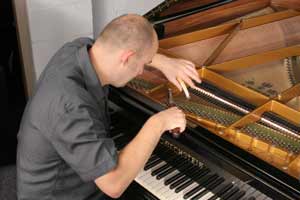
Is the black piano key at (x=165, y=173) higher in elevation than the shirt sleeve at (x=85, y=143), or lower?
lower

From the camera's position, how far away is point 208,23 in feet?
8.47

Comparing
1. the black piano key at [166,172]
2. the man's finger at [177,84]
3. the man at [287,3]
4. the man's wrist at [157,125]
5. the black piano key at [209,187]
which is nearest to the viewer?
the man's wrist at [157,125]

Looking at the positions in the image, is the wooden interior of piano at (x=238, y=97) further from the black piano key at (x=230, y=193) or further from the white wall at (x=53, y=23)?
the white wall at (x=53, y=23)

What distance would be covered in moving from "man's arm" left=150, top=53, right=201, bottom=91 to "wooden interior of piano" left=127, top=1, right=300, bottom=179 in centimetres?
6

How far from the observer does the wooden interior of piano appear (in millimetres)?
1646

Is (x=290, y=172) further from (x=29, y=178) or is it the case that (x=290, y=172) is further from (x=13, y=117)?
(x=13, y=117)

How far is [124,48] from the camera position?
1621 millimetres

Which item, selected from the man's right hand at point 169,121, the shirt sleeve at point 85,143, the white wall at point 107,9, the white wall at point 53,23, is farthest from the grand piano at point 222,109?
the white wall at point 107,9

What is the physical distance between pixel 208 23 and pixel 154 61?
0.67 m

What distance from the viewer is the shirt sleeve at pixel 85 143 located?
153cm

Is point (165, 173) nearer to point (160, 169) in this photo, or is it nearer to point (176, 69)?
point (160, 169)

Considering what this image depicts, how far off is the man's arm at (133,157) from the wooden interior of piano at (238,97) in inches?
8.5

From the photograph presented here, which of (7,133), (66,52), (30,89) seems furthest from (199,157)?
(30,89)

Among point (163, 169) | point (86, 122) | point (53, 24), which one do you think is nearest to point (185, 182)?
point (163, 169)
